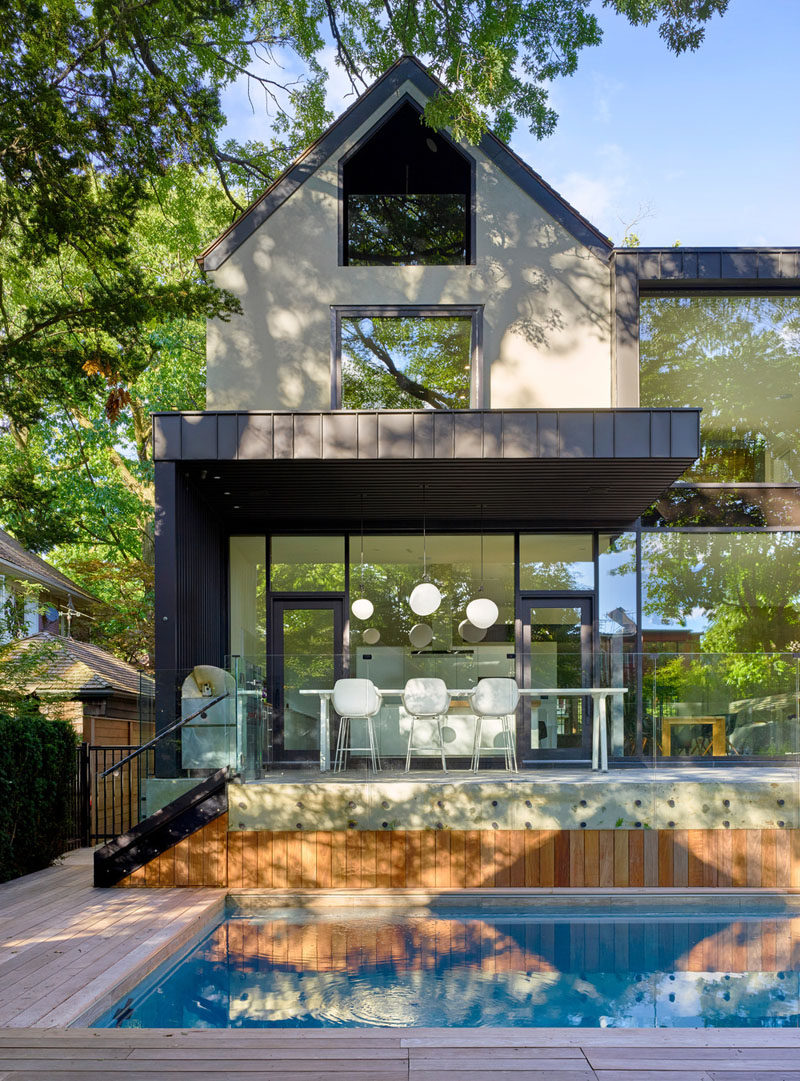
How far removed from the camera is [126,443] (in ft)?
75.7

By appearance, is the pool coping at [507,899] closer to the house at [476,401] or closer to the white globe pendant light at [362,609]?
the house at [476,401]

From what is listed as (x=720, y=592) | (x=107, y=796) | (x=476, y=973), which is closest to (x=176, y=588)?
(x=476, y=973)

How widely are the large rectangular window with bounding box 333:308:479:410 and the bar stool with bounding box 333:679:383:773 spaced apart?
3.73 m

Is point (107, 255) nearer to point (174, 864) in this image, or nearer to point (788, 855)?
point (174, 864)

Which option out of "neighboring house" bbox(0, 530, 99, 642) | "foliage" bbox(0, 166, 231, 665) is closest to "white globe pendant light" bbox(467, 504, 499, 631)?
"neighboring house" bbox(0, 530, 99, 642)

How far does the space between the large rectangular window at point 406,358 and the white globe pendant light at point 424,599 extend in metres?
2.19

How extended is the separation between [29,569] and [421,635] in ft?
30.0

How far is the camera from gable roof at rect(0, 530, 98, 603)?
657 inches

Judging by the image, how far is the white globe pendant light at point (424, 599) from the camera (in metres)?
10.7

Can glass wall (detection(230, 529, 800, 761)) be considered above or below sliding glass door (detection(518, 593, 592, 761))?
above

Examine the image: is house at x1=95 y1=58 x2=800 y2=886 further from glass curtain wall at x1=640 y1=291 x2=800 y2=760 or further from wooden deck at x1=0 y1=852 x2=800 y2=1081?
wooden deck at x1=0 y1=852 x2=800 y2=1081

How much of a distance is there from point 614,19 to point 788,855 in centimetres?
805

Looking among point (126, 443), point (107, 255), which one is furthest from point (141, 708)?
point (126, 443)

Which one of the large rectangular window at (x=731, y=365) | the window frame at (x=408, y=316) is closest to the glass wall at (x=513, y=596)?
the large rectangular window at (x=731, y=365)
